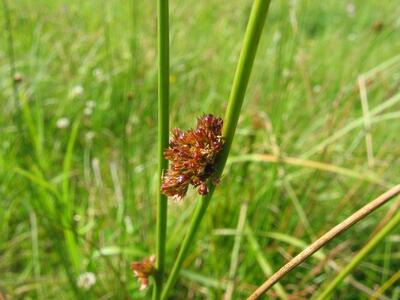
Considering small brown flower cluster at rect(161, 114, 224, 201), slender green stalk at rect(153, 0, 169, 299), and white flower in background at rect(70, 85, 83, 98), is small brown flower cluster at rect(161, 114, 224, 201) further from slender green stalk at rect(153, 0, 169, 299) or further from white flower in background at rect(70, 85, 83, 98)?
white flower in background at rect(70, 85, 83, 98)

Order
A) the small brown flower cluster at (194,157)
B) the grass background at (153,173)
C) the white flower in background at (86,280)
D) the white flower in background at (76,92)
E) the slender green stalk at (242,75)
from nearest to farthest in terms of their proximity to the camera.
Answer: the slender green stalk at (242,75), the small brown flower cluster at (194,157), the white flower in background at (86,280), the grass background at (153,173), the white flower in background at (76,92)

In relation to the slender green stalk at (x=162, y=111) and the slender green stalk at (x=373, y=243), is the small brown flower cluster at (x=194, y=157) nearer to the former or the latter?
the slender green stalk at (x=162, y=111)

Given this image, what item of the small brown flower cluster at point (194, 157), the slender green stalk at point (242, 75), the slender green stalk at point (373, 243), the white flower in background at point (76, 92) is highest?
the slender green stalk at point (242, 75)

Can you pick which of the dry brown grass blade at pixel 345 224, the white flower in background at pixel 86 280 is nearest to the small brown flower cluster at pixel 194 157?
the dry brown grass blade at pixel 345 224

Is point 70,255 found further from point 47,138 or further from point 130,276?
point 47,138

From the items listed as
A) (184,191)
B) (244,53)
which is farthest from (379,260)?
(244,53)

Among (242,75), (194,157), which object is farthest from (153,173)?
(242,75)
